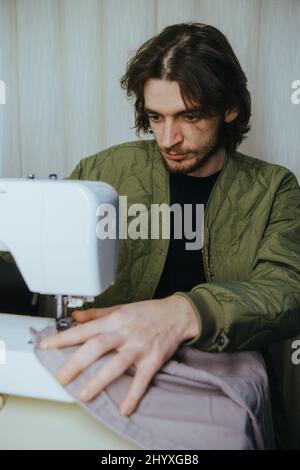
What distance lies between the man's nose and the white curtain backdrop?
48cm

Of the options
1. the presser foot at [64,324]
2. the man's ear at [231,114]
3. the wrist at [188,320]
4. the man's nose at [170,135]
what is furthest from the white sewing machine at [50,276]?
the man's ear at [231,114]

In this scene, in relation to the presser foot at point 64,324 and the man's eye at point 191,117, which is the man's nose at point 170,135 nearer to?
the man's eye at point 191,117

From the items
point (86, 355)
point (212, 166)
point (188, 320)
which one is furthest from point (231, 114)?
point (86, 355)

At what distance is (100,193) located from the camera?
769 millimetres

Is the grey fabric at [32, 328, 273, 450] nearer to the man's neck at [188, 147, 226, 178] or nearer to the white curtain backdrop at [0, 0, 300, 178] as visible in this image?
the man's neck at [188, 147, 226, 178]

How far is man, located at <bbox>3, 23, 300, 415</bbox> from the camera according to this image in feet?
2.77

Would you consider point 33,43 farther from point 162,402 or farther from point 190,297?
point 162,402

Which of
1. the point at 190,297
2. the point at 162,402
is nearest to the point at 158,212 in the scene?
the point at 190,297

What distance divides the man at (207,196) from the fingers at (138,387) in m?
0.11

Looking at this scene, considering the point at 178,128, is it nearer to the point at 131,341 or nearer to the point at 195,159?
the point at 195,159

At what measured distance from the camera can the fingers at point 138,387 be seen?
25.4 inches

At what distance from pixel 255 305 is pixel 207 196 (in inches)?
18.8

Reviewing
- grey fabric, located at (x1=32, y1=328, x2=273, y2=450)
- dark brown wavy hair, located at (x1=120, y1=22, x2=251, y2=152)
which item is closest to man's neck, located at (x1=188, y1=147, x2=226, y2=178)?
dark brown wavy hair, located at (x1=120, y1=22, x2=251, y2=152)
